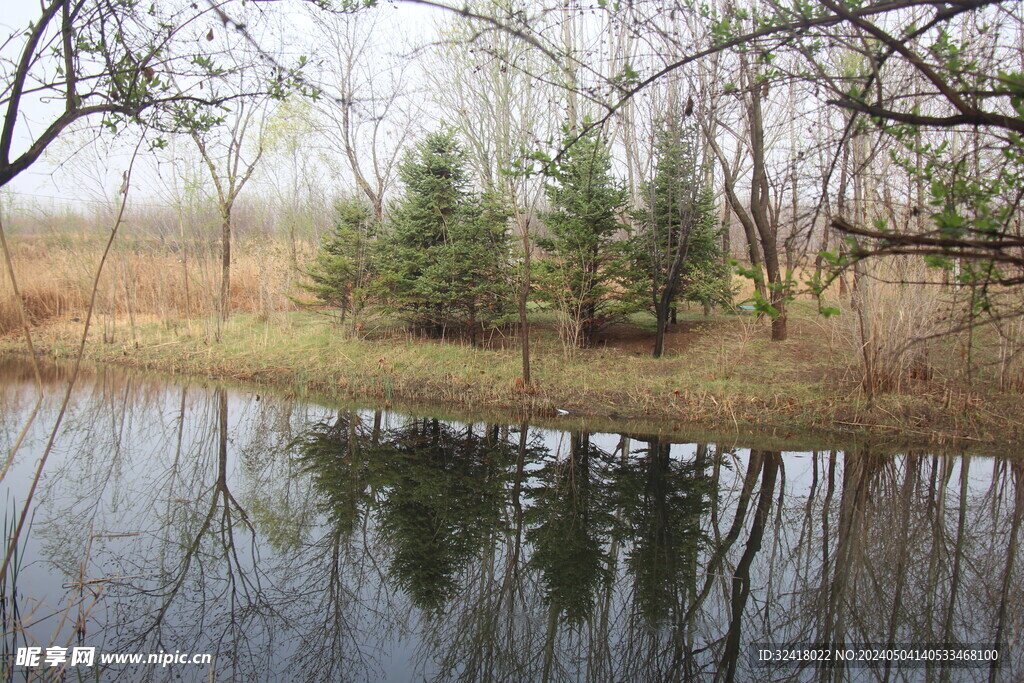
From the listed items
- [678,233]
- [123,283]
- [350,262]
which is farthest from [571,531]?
[123,283]

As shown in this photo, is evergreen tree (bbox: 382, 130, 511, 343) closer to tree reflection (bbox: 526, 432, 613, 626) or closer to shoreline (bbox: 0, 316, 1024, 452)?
shoreline (bbox: 0, 316, 1024, 452)

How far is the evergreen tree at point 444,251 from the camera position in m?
11.8

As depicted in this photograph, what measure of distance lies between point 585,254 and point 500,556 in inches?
286

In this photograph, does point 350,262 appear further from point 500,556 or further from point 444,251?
point 500,556

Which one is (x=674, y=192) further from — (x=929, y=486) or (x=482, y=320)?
(x=929, y=486)

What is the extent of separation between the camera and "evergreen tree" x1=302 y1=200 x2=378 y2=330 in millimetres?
13141

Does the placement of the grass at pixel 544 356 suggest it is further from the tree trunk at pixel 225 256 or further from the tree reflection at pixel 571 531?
the tree reflection at pixel 571 531

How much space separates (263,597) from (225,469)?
2961 millimetres

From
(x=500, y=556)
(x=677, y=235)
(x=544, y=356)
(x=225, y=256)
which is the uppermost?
(x=677, y=235)

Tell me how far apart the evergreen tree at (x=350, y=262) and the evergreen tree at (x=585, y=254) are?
367 cm

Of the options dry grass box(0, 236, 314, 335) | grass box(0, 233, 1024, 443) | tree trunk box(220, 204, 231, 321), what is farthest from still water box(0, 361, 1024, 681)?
tree trunk box(220, 204, 231, 321)

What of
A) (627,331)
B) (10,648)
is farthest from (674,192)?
(10,648)

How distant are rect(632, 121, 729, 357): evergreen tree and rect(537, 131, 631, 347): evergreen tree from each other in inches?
18.9

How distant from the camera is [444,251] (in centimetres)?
1196
